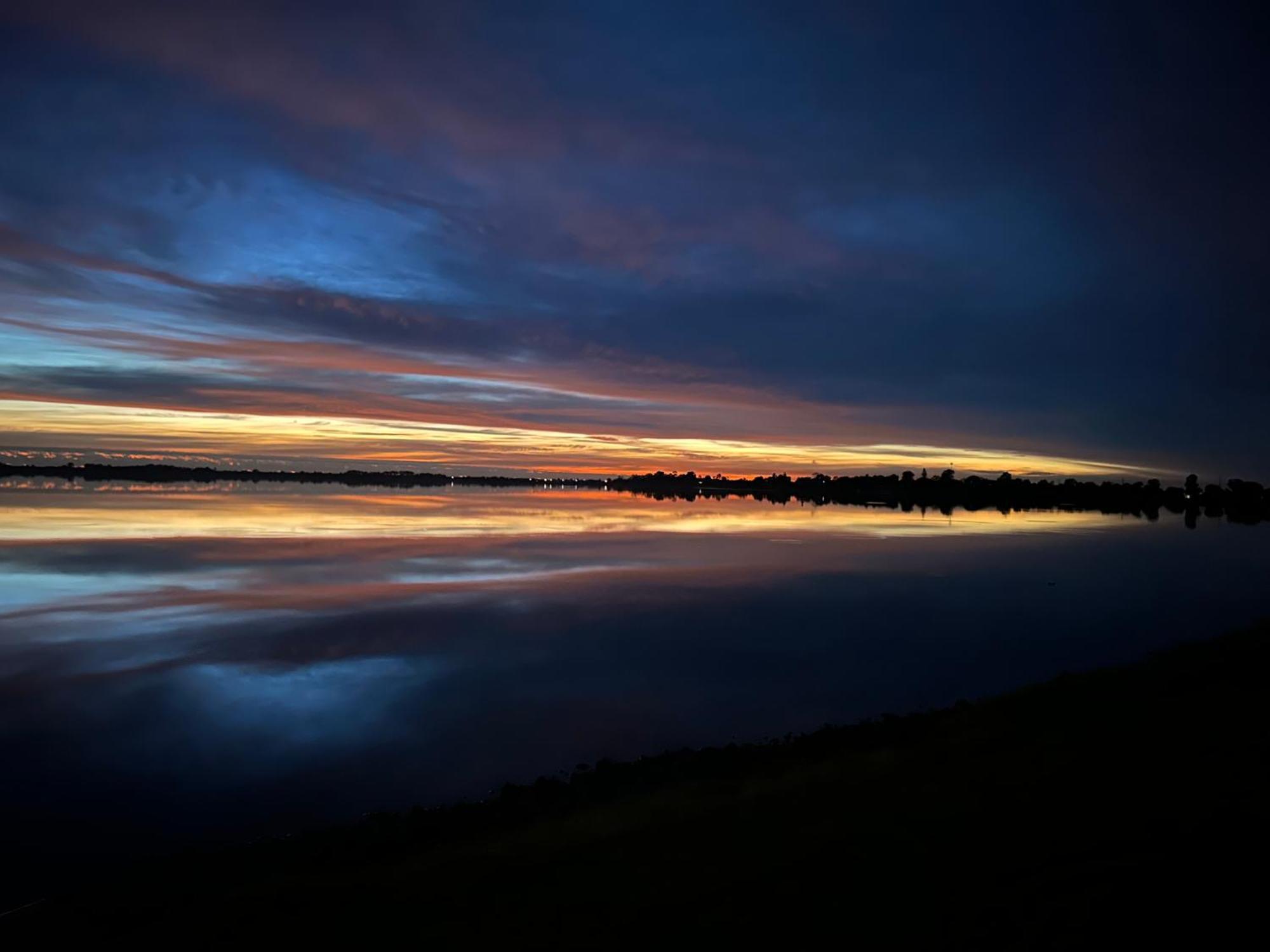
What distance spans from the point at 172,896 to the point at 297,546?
31.2m

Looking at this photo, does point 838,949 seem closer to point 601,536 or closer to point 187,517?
point 601,536

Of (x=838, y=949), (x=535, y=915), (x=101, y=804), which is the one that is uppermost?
(x=838, y=949)

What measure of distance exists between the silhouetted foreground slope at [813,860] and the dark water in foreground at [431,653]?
5.61ft

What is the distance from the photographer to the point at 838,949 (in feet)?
15.9

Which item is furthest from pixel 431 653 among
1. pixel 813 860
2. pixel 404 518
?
A: pixel 404 518

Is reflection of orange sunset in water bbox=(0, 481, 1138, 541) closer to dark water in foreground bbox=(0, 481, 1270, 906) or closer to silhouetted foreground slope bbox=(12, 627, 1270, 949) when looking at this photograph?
dark water in foreground bbox=(0, 481, 1270, 906)

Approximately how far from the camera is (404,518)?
197 ft

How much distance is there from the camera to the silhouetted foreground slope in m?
4.93

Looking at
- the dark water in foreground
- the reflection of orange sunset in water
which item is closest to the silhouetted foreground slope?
the dark water in foreground

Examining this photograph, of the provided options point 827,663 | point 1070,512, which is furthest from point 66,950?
point 1070,512

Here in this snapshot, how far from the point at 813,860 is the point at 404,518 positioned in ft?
188

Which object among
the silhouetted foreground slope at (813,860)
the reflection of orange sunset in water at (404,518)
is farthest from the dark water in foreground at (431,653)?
the reflection of orange sunset in water at (404,518)

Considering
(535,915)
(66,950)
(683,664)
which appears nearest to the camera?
(535,915)

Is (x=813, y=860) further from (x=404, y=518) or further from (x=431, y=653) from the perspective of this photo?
(x=404, y=518)
